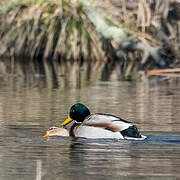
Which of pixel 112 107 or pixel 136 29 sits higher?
pixel 136 29

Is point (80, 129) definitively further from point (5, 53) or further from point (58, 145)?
point (5, 53)

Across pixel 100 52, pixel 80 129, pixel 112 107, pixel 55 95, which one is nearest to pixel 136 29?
pixel 100 52

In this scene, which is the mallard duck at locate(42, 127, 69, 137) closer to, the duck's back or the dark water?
the dark water

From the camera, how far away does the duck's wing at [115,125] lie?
983cm

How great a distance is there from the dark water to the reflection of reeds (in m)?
9.69

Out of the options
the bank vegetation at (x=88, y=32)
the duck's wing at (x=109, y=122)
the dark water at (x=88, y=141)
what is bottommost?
the dark water at (x=88, y=141)

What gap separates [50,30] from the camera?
87.6 feet

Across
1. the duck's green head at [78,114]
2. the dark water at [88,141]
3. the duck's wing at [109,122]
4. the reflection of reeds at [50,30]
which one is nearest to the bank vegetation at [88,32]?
the reflection of reeds at [50,30]

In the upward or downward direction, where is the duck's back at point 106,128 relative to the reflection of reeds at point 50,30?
downward

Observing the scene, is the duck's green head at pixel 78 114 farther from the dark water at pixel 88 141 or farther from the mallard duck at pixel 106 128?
the dark water at pixel 88 141

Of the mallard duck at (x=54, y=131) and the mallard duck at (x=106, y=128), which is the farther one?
the mallard duck at (x=54, y=131)

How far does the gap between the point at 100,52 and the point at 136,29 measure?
59.7 inches

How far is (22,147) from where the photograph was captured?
9.51 metres

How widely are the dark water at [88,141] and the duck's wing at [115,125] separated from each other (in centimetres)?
12
